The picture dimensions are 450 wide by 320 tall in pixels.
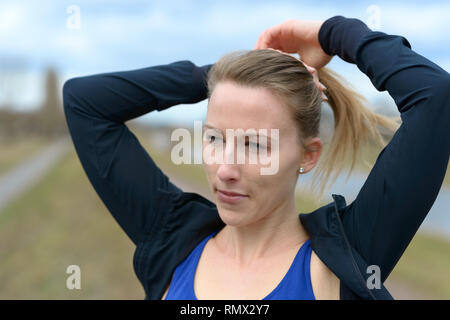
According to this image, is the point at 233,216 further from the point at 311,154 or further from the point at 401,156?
the point at 401,156

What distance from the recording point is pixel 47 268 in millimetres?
7953

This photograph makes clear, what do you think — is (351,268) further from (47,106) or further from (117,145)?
(47,106)

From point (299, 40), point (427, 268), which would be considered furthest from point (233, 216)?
point (427, 268)

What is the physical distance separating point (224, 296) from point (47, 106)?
278 feet

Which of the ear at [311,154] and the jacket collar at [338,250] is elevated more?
the ear at [311,154]

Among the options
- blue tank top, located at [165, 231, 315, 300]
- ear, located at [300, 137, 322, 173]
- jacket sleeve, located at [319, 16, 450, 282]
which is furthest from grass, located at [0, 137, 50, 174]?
jacket sleeve, located at [319, 16, 450, 282]

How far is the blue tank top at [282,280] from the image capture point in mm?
1771

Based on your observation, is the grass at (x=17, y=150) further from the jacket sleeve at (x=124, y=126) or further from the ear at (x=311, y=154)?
the ear at (x=311, y=154)

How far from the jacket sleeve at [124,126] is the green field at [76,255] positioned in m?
4.47

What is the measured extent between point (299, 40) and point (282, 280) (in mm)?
1004

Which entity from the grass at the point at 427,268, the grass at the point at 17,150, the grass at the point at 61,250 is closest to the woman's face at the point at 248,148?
the grass at the point at 61,250

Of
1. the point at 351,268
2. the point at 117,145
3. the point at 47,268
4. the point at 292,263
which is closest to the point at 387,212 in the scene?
the point at 351,268

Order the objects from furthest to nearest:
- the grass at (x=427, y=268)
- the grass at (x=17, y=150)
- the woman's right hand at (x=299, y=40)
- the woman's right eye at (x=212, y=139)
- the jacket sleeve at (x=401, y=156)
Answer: the grass at (x=17, y=150)
the grass at (x=427, y=268)
the woman's right hand at (x=299, y=40)
the woman's right eye at (x=212, y=139)
the jacket sleeve at (x=401, y=156)
